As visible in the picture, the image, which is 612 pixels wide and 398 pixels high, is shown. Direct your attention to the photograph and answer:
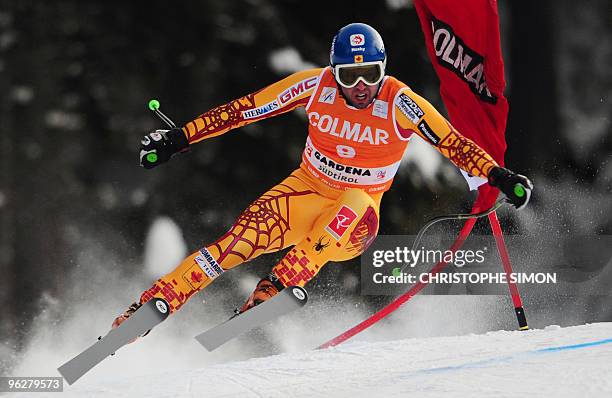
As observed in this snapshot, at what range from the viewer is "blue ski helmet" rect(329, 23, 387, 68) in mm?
3043

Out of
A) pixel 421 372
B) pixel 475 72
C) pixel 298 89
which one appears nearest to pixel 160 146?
pixel 298 89

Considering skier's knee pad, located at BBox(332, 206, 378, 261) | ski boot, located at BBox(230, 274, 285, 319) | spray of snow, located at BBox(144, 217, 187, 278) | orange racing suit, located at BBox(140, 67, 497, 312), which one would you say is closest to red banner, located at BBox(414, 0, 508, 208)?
orange racing suit, located at BBox(140, 67, 497, 312)

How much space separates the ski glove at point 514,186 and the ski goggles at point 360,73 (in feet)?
2.05

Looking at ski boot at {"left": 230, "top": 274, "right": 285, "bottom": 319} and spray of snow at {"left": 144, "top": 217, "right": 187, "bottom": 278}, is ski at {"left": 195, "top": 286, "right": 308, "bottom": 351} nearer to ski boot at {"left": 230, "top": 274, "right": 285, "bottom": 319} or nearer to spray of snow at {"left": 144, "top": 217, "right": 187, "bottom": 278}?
ski boot at {"left": 230, "top": 274, "right": 285, "bottom": 319}

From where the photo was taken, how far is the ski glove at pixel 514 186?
276cm

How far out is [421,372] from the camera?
9.52ft

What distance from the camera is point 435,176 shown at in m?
4.42

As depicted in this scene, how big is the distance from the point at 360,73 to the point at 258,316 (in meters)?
1.05

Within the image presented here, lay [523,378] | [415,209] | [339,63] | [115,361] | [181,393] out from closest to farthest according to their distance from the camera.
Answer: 1. [523,378]
2. [181,393]
3. [339,63]
4. [115,361]
5. [415,209]

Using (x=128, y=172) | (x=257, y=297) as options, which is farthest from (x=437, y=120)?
(x=128, y=172)

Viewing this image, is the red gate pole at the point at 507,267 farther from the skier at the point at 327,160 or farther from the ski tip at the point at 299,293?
the ski tip at the point at 299,293

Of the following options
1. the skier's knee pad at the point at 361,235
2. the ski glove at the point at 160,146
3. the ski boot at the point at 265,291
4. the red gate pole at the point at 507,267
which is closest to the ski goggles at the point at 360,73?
the skier's knee pad at the point at 361,235

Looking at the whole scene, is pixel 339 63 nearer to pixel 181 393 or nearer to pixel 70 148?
pixel 181 393

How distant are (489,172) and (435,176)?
152 centimetres
